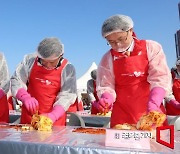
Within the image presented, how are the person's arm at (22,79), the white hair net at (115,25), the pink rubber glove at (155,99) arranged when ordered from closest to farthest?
the pink rubber glove at (155,99), the white hair net at (115,25), the person's arm at (22,79)

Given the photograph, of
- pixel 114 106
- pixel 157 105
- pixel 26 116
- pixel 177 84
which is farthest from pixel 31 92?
pixel 177 84

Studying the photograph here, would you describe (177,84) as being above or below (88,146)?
above

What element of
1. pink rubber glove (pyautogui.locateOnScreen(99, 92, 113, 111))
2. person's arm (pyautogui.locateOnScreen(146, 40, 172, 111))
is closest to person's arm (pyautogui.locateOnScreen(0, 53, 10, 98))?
pink rubber glove (pyautogui.locateOnScreen(99, 92, 113, 111))

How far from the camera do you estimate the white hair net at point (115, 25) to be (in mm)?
1967

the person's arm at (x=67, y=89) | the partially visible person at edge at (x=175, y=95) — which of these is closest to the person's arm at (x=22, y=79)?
the person's arm at (x=67, y=89)

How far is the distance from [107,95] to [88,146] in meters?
0.82

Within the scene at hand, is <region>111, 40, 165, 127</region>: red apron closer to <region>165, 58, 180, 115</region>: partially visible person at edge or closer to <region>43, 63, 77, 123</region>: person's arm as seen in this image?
<region>43, 63, 77, 123</region>: person's arm

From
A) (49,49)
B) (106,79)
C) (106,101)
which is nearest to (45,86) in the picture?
(49,49)

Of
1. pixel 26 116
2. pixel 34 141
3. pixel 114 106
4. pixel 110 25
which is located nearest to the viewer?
pixel 34 141

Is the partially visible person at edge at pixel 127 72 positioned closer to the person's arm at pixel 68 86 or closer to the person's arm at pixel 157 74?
the person's arm at pixel 157 74

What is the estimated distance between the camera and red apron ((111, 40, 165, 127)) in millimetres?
2062

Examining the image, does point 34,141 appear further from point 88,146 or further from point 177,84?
point 177,84

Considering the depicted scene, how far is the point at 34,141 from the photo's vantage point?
1317 mm

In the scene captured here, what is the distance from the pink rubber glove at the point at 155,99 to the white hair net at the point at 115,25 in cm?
44
